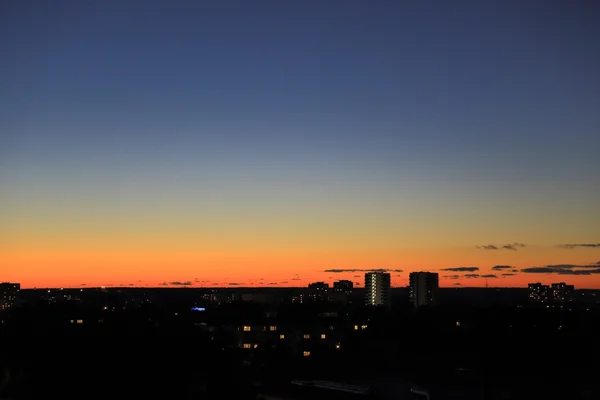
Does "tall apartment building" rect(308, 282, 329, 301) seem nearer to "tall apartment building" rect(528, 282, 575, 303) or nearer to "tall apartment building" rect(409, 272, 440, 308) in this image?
"tall apartment building" rect(409, 272, 440, 308)

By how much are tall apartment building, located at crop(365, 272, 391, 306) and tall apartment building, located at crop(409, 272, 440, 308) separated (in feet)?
18.3

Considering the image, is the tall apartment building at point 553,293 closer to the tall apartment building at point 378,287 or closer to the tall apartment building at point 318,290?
the tall apartment building at point 378,287

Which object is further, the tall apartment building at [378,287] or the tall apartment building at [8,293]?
the tall apartment building at [378,287]

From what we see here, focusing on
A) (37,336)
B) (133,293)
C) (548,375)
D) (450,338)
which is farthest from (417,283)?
(37,336)

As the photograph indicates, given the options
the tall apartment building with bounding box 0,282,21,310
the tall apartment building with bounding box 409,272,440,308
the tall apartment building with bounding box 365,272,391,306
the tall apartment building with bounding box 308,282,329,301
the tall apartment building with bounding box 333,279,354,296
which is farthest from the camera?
the tall apartment building with bounding box 333,279,354,296

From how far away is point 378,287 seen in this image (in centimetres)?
13525

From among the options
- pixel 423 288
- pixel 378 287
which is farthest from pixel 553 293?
pixel 378 287

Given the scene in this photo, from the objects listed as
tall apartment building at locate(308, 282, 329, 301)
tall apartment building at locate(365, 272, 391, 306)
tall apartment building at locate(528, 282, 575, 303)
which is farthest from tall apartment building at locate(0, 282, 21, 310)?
tall apartment building at locate(528, 282, 575, 303)

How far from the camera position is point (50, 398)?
15633 mm

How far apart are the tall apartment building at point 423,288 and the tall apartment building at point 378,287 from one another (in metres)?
5.58

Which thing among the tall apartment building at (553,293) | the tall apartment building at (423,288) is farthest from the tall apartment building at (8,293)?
the tall apartment building at (553,293)

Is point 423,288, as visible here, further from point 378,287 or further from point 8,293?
point 8,293

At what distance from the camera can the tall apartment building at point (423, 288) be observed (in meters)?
136

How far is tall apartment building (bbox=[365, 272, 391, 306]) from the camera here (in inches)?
5303
